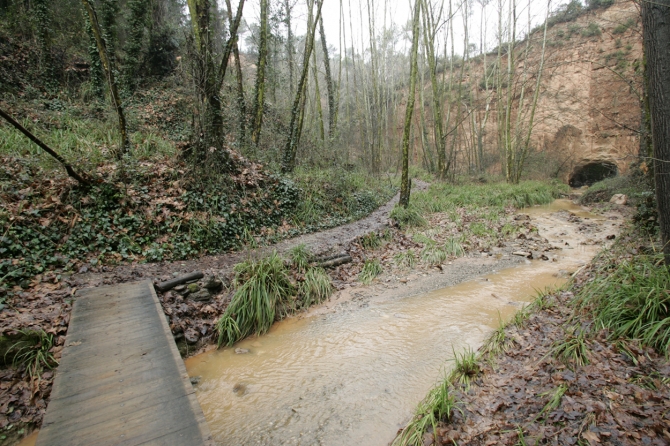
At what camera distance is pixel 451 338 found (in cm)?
415

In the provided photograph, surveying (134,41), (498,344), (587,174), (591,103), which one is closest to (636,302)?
(498,344)

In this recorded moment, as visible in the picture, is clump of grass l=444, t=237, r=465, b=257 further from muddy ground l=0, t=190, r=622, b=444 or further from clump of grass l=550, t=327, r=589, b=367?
clump of grass l=550, t=327, r=589, b=367

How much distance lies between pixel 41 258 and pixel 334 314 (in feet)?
14.2

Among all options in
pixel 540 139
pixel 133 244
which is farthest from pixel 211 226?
pixel 540 139

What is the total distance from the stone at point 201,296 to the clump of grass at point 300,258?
1.48m

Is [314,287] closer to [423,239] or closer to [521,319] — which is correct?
[521,319]

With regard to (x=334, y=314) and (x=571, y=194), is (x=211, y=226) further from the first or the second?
(x=571, y=194)

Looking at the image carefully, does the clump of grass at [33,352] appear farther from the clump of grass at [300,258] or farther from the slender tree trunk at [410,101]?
the slender tree trunk at [410,101]

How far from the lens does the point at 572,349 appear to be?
2930mm

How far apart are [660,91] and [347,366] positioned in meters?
4.41

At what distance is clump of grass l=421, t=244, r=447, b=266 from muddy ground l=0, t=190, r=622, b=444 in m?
0.12

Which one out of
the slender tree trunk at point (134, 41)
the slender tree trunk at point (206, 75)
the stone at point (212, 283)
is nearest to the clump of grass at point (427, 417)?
the stone at point (212, 283)

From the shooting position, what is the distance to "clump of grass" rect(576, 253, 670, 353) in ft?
9.12

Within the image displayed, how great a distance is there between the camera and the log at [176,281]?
4.64m
